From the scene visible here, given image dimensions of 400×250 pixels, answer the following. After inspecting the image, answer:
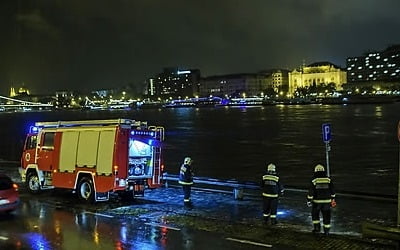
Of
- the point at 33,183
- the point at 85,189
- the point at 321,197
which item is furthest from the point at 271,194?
the point at 33,183

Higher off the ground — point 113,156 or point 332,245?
point 113,156

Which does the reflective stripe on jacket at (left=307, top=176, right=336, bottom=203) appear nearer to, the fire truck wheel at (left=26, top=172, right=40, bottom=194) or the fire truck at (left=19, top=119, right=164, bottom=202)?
the fire truck at (left=19, top=119, right=164, bottom=202)

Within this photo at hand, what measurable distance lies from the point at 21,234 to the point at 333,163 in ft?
140

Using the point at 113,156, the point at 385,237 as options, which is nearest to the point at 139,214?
the point at 113,156

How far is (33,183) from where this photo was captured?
23.8 meters

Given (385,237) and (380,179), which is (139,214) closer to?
(385,237)

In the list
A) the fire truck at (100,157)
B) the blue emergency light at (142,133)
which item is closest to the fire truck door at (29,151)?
the fire truck at (100,157)

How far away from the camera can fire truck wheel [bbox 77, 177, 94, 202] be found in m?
20.4

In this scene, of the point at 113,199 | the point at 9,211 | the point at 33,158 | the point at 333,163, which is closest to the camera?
the point at 9,211

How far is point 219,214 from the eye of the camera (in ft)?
59.0

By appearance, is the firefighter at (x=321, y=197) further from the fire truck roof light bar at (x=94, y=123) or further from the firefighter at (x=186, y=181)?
the fire truck roof light bar at (x=94, y=123)

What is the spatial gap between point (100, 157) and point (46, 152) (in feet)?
13.0

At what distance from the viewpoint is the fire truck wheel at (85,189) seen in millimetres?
20422

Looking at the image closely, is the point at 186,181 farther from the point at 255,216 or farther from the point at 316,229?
the point at 316,229
